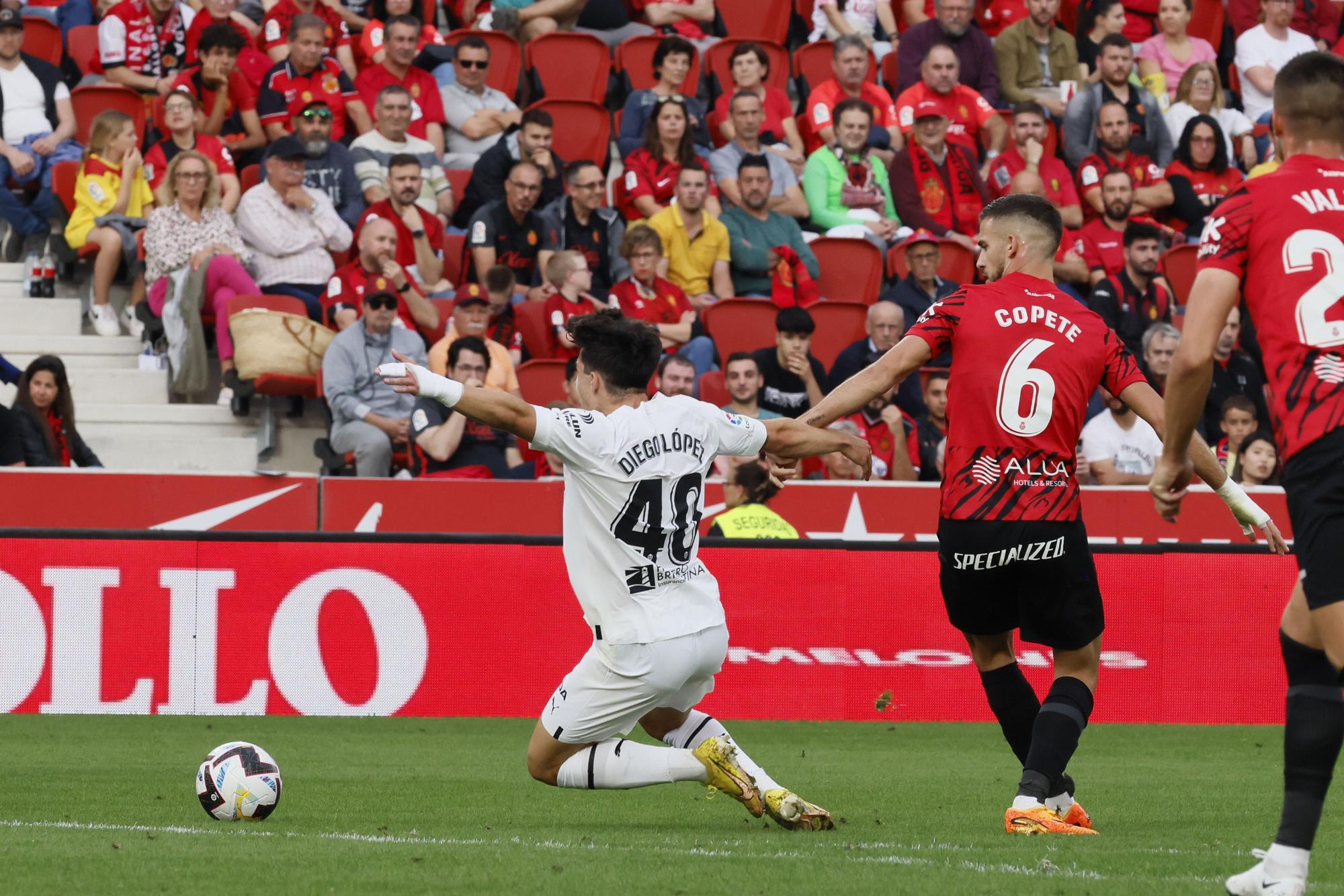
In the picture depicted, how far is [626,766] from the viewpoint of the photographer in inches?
258

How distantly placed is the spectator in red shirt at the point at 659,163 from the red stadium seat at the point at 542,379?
8.31ft

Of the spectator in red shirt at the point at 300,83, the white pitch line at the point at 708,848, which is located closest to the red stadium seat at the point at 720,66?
the spectator in red shirt at the point at 300,83

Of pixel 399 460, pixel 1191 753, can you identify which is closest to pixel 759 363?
pixel 399 460

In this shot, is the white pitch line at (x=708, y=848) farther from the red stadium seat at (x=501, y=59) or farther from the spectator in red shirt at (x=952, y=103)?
the spectator in red shirt at (x=952, y=103)

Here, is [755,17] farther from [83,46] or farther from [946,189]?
[83,46]

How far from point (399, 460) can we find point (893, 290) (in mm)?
4435

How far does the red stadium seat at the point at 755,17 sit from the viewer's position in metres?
19.4

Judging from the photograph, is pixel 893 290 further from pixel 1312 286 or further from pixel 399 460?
pixel 1312 286

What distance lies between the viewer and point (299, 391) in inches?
566

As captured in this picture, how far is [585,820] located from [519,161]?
382 inches

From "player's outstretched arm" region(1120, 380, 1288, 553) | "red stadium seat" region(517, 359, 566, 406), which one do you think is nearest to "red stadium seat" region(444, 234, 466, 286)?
"red stadium seat" region(517, 359, 566, 406)

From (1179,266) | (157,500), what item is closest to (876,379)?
(157,500)

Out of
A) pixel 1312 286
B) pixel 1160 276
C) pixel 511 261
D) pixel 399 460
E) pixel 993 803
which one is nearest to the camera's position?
pixel 1312 286

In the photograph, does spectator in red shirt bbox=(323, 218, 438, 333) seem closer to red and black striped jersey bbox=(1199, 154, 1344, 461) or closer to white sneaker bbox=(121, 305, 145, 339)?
white sneaker bbox=(121, 305, 145, 339)
